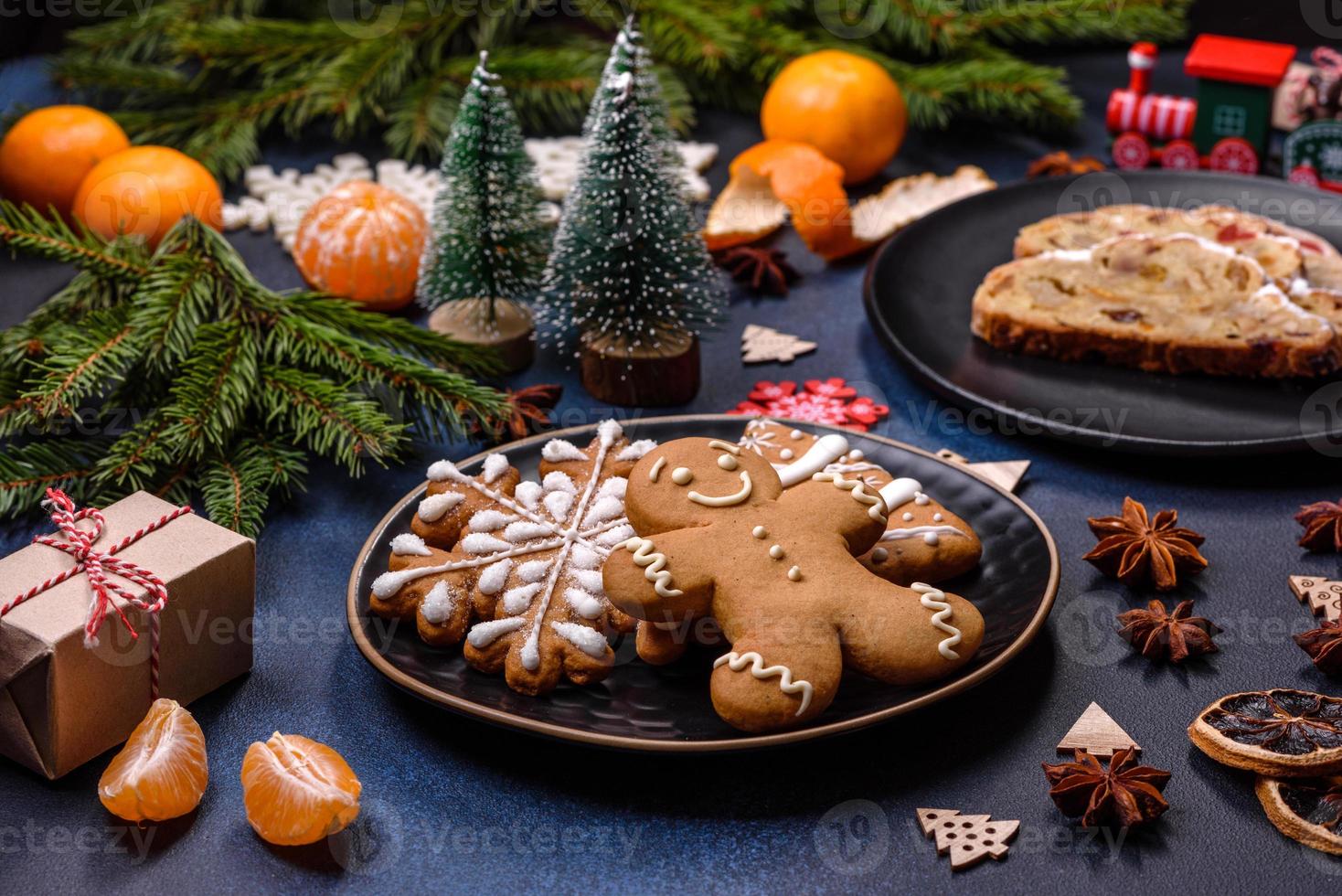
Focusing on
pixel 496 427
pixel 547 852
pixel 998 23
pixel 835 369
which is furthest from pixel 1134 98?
pixel 547 852

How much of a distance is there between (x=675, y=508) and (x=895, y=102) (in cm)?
142

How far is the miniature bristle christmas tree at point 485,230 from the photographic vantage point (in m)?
1.87

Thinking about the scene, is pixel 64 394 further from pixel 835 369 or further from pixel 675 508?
pixel 835 369

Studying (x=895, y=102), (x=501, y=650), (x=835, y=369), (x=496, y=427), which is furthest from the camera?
(x=895, y=102)

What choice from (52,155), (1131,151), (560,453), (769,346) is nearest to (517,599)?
(560,453)

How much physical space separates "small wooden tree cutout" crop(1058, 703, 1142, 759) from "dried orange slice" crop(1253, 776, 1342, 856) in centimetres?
13

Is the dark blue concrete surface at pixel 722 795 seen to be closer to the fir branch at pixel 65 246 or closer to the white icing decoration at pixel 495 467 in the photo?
the white icing decoration at pixel 495 467

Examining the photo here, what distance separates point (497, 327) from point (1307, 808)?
1.29 meters

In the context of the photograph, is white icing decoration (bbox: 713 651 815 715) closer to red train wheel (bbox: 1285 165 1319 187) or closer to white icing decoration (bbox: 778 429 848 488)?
white icing decoration (bbox: 778 429 848 488)

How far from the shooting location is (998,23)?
273 cm

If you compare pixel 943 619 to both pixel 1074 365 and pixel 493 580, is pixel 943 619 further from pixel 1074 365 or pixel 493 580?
pixel 1074 365

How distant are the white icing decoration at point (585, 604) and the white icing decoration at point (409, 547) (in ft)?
0.58

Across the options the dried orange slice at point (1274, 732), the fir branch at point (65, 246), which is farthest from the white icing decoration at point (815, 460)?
the fir branch at point (65, 246)

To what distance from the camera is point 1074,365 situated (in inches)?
76.1
